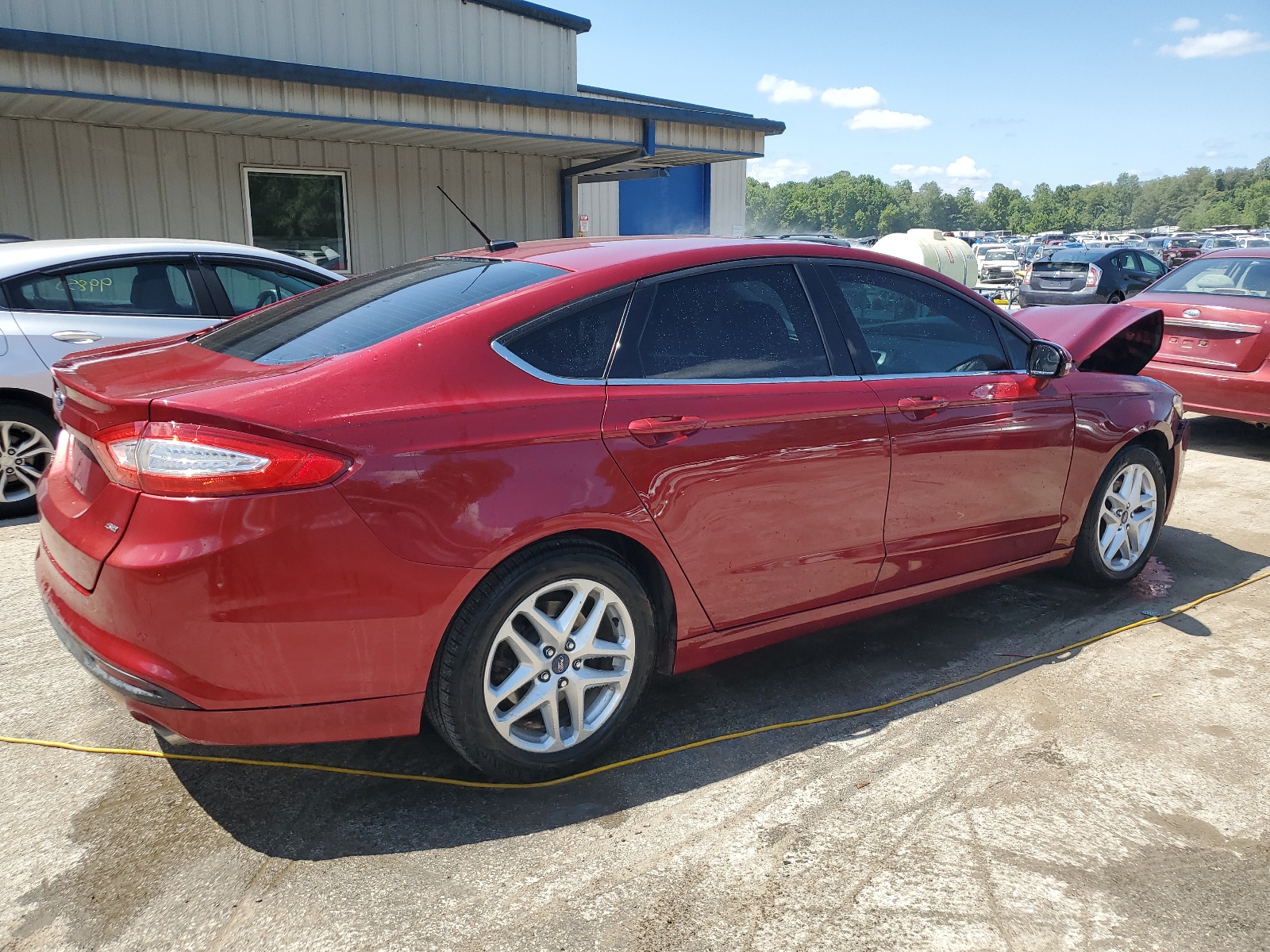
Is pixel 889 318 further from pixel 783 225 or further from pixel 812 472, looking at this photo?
pixel 783 225

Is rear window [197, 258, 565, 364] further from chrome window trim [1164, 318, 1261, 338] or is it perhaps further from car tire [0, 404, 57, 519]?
chrome window trim [1164, 318, 1261, 338]

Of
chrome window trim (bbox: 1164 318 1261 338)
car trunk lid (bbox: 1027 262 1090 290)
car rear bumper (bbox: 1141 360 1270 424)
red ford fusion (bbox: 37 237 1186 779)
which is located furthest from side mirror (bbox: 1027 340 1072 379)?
car trunk lid (bbox: 1027 262 1090 290)

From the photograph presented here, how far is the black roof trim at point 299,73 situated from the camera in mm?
7004

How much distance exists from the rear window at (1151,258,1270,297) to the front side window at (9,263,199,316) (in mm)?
7981

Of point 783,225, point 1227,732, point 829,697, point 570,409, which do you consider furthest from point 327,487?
point 783,225

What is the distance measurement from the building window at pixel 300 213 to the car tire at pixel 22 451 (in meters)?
5.22

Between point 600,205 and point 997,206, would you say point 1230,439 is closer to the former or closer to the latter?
point 600,205

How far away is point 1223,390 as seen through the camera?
24.8 ft

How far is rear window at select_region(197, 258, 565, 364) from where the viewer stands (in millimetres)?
2787

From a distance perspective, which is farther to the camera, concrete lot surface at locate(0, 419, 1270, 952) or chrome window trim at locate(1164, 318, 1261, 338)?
chrome window trim at locate(1164, 318, 1261, 338)

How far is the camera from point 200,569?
7.52ft

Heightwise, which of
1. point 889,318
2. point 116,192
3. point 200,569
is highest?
point 116,192

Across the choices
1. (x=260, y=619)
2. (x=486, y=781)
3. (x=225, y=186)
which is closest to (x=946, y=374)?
(x=486, y=781)

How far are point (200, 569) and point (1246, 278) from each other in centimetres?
867
